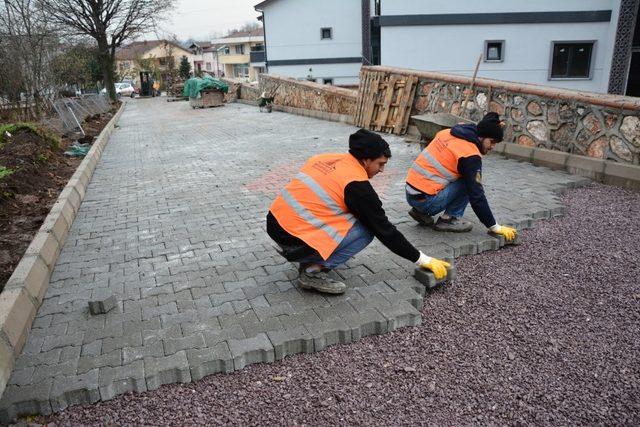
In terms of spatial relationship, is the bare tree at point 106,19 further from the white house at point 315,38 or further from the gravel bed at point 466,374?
the gravel bed at point 466,374

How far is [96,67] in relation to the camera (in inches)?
1868

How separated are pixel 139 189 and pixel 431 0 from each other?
48.5 feet

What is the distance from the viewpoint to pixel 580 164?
22.2ft

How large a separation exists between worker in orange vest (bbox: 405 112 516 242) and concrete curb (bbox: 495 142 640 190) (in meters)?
2.95

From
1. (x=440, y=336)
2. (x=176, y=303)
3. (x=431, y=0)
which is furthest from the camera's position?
(x=431, y=0)

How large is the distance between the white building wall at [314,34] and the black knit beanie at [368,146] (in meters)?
26.1

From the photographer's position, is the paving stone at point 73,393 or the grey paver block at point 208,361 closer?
the paving stone at point 73,393

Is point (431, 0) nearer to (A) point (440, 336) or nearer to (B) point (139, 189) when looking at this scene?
(B) point (139, 189)

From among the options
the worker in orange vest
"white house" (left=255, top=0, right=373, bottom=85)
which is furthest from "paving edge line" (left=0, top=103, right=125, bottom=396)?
"white house" (left=255, top=0, right=373, bottom=85)

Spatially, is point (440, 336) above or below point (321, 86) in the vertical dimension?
below

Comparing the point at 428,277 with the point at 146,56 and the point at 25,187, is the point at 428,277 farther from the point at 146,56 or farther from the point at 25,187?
the point at 146,56

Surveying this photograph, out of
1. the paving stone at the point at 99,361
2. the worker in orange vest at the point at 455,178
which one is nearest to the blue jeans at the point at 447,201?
the worker in orange vest at the point at 455,178

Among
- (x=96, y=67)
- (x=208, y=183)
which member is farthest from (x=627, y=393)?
(x=96, y=67)

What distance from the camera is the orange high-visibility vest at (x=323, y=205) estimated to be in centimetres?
322
